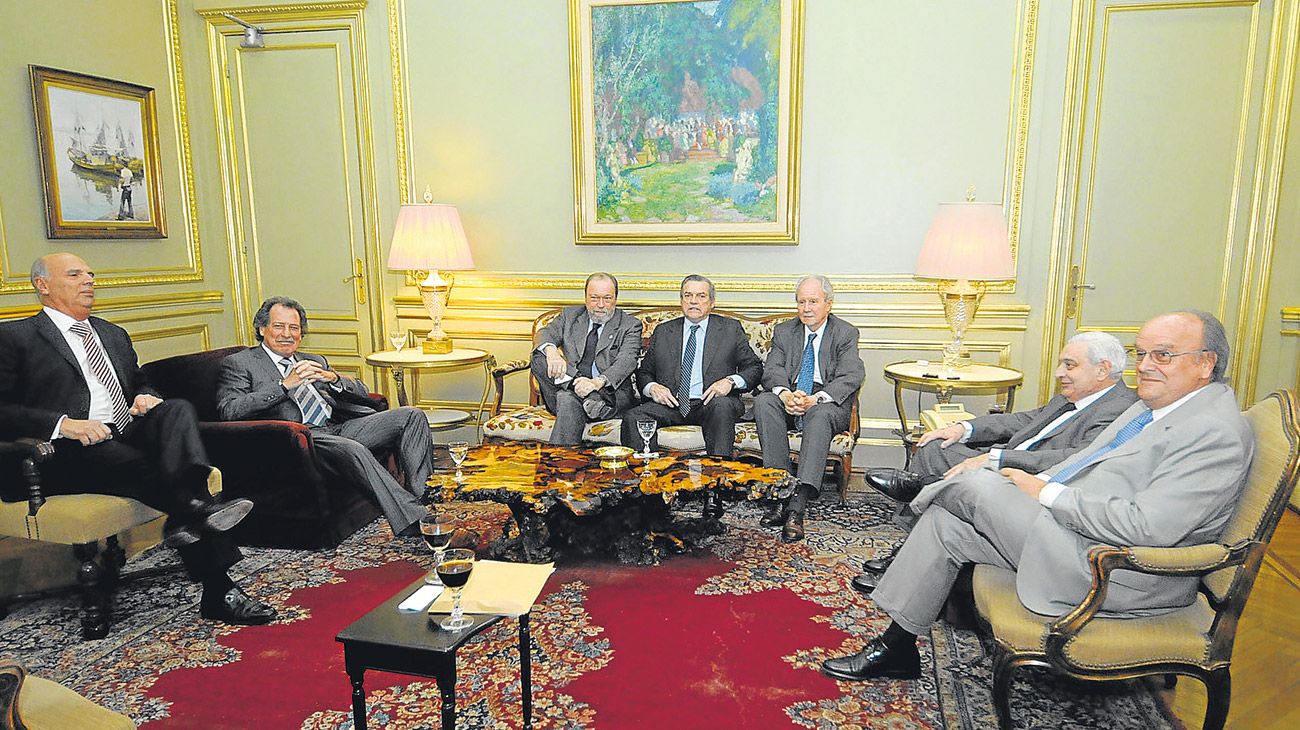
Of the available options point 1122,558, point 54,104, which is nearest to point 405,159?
point 54,104

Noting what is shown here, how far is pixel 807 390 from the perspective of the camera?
436cm

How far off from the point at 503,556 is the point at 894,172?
3.30 meters

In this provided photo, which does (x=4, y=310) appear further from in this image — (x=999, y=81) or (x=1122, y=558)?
(x=999, y=81)

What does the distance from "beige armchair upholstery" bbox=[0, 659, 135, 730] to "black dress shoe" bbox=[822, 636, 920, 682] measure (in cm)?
198

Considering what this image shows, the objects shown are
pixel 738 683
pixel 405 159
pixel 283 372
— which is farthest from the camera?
pixel 405 159

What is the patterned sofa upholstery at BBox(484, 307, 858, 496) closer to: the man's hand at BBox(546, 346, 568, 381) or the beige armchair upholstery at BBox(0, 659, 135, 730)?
the man's hand at BBox(546, 346, 568, 381)

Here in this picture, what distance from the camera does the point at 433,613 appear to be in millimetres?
2037

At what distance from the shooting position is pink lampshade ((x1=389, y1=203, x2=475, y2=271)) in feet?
16.2

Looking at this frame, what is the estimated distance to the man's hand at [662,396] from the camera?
4402 millimetres

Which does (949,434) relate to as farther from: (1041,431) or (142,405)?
(142,405)

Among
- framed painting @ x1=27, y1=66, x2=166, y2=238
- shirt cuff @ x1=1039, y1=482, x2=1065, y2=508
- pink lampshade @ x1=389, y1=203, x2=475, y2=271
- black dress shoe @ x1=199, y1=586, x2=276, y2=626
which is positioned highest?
framed painting @ x1=27, y1=66, x2=166, y2=238

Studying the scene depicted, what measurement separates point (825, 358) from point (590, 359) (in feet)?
4.58

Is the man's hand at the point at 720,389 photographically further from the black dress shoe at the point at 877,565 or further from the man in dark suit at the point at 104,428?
the man in dark suit at the point at 104,428

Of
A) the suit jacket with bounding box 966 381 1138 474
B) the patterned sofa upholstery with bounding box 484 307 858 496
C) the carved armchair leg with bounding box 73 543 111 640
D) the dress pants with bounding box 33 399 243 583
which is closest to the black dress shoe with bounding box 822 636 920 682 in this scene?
the suit jacket with bounding box 966 381 1138 474
